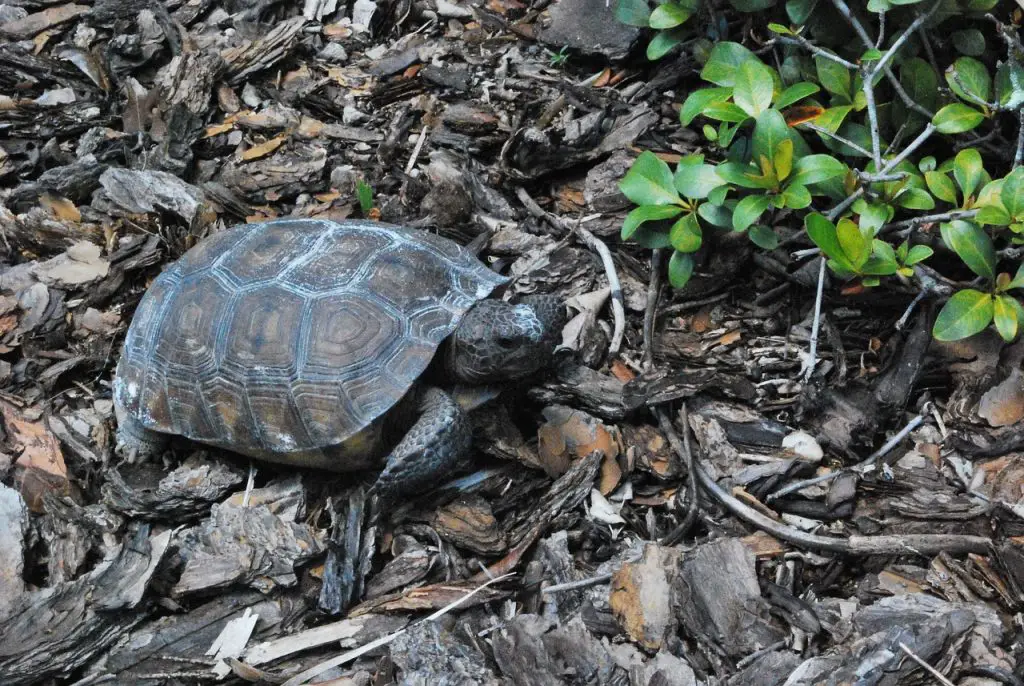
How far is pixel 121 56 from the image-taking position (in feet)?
19.2

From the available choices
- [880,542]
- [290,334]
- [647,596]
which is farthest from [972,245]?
[290,334]

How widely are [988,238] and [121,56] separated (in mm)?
5572

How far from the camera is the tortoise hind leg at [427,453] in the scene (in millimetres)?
3525

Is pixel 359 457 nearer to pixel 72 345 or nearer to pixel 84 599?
pixel 84 599

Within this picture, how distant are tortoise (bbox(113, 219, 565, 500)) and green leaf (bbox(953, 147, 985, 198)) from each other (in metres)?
1.79

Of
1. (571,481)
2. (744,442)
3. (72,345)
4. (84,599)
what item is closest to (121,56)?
(72,345)

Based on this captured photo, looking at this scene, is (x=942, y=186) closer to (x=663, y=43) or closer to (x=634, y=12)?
(x=663, y=43)

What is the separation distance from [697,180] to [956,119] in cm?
107

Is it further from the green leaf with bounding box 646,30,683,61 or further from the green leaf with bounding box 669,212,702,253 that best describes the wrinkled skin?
the green leaf with bounding box 646,30,683,61

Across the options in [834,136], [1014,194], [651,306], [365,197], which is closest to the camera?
[1014,194]

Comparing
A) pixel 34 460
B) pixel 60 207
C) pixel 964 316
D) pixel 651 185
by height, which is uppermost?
pixel 651 185

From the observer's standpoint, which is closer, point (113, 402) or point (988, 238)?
point (988, 238)

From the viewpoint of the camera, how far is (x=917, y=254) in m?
3.32

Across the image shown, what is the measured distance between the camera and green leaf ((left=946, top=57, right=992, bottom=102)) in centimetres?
350
